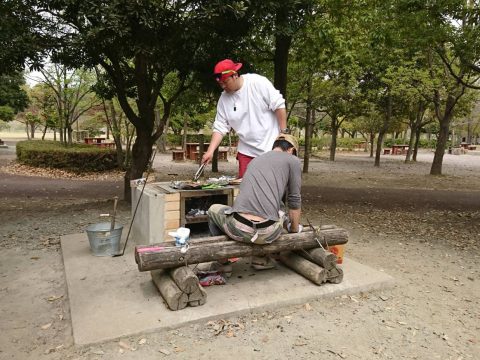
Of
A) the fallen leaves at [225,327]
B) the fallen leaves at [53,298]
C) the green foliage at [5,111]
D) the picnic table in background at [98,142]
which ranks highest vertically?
the green foliage at [5,111]

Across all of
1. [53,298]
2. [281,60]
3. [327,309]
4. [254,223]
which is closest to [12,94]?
[281,60]

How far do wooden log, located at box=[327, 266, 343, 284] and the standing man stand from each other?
144cm

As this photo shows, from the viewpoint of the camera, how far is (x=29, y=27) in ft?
20.6

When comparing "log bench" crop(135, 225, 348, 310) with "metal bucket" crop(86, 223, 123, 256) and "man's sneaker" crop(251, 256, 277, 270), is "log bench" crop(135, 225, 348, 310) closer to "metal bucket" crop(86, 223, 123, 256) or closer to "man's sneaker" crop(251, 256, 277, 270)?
"man's sneaker" crop(251, 256, 277, 270)

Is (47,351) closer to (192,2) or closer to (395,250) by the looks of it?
(395,250)

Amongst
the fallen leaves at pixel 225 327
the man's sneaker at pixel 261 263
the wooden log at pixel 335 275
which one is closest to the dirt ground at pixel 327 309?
the fallen leaves at pixel 225 327

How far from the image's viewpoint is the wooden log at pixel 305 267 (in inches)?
154

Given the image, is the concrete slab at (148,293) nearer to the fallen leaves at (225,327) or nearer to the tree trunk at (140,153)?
the fallen leaves at (225,327)

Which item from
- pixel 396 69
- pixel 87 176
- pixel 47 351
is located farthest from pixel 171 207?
pixel 396 69

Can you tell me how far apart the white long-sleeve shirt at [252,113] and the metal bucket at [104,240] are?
1.70 meters

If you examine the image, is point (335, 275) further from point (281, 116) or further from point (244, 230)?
point (281, 116)

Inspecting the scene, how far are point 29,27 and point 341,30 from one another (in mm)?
5530

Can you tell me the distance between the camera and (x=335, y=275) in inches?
157

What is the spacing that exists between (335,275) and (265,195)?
1177mm
